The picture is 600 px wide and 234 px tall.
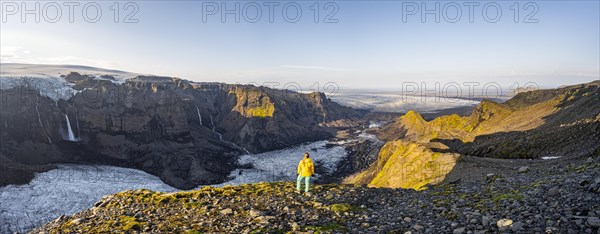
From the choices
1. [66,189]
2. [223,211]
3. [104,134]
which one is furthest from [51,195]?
[223,211]

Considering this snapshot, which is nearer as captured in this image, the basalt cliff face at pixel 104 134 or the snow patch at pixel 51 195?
the snow patch at pixel 51 195

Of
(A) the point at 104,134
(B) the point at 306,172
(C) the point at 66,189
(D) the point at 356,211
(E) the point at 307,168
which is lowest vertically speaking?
(C) the point at 66,189

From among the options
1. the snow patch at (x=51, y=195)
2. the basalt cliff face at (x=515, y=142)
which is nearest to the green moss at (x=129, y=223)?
the basalt cliff face at (x=515, y=142)

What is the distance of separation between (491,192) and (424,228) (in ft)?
22.3

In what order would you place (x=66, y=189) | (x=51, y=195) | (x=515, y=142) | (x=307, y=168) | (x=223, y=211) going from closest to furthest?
(x=223, y=211) < (x=307, y=168) < (x=515, y=142) < (x=51, y=195) < (x=66, y=189)

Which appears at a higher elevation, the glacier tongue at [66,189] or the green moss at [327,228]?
the green moss at [327,228]

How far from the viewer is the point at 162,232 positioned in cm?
1296

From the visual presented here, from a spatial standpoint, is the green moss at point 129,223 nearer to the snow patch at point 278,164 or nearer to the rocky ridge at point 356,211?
the rocky ridge at point 356,211

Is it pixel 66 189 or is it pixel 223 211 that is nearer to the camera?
pixel 223 211

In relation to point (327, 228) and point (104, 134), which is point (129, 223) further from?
point (104, 134)

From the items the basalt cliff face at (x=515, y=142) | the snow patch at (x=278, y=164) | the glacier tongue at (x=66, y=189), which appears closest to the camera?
the basalt cliff face at (x=515, y=142)

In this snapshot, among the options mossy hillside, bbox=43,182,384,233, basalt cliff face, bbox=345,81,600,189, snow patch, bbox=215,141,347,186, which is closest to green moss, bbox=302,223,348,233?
mossy hillside, bbox=43,182,384,233

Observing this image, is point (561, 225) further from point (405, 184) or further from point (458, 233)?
point (405, 184)

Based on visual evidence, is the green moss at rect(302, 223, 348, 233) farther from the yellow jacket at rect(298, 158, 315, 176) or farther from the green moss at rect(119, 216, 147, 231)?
the green moss at rect(119, 216, 147, 231)
